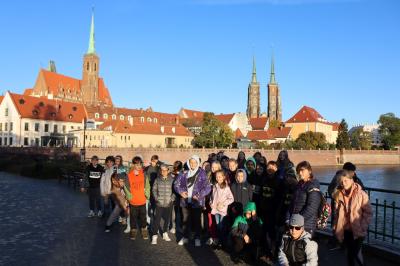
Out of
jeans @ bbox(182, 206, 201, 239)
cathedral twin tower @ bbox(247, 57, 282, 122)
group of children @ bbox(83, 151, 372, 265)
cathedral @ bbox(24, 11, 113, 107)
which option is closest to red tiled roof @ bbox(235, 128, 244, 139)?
cathedral @ bbox(24, 11, 113, 107)

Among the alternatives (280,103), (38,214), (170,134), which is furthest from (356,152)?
(38,214)

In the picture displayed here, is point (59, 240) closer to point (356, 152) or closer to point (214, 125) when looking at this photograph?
point (214, 125)

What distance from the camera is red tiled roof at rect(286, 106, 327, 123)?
479 feet

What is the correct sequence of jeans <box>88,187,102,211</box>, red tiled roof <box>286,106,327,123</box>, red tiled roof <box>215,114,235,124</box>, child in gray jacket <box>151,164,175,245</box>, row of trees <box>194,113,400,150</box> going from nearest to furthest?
1. child in gray jacket <box>151,164,175,245</box>
2. jeans <box>88,187,102,211</box>
3. row of trees <box>194,113,400,150</box>
4. red tiled roof <box>215,114,235,124</box>
5. red tiled roof <box>286,106,327,123</box>

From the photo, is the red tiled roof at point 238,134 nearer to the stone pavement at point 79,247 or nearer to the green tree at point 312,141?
the green tree at point 312,141

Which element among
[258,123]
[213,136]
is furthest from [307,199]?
[258,123]

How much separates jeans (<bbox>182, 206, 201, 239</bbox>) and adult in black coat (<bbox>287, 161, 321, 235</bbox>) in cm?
306

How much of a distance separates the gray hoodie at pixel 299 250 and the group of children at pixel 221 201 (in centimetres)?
155

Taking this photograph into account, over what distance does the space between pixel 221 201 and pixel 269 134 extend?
12148cm

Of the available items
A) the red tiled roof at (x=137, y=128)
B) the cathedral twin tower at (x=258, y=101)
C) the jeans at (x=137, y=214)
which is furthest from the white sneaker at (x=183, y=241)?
the cathedral twin tower at (x=258, y=101)

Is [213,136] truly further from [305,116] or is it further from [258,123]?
[305,116]

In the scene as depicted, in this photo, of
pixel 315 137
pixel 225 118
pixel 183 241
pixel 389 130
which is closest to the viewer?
pixel 183 241

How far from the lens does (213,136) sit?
8969cm

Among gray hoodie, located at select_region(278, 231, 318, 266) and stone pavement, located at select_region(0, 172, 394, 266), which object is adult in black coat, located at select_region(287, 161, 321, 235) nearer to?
gray hoodie, located at select_region(278, 231, 318, 266)
